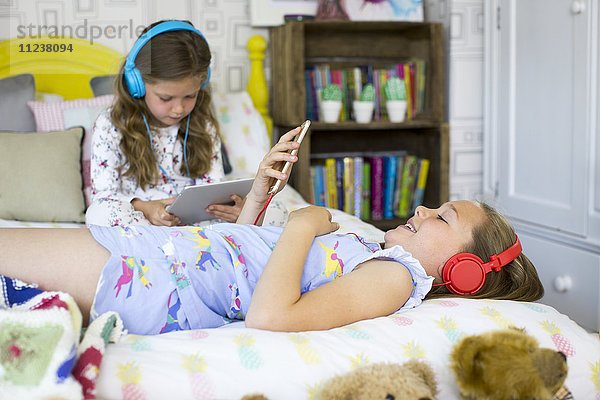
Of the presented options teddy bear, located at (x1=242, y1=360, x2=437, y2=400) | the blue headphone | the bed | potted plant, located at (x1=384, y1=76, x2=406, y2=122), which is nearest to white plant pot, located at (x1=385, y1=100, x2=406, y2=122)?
potted plant, located at (x1=384, y1=76, x2=406, y2=122)

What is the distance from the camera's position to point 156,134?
6.97 feet

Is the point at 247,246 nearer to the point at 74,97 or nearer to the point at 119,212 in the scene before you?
the point at 119,212

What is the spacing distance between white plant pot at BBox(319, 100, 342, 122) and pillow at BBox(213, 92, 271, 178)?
289 mm

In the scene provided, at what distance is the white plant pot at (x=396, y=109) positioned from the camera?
→ 2.87 meters

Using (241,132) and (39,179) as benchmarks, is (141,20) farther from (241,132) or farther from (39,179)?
(39,179)

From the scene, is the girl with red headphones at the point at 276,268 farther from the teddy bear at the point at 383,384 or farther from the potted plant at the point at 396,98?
the potted plant at the point at 396,98

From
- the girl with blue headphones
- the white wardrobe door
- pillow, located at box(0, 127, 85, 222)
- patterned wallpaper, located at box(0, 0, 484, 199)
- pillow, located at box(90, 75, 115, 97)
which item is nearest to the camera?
the girl with blue headphones

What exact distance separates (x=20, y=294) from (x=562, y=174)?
198 centimetres

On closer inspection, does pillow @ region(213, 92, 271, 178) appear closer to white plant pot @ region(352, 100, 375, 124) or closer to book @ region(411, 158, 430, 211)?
white plant pot @ region(352, 100, 375, 124)

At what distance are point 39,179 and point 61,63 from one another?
830mm

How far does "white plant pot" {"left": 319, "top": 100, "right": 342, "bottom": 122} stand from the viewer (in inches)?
111

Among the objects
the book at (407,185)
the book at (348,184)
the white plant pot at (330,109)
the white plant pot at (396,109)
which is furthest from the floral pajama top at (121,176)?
the book at (407,185)

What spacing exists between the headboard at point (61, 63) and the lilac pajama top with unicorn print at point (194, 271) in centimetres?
163

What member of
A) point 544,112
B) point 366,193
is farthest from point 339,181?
point 544,112
